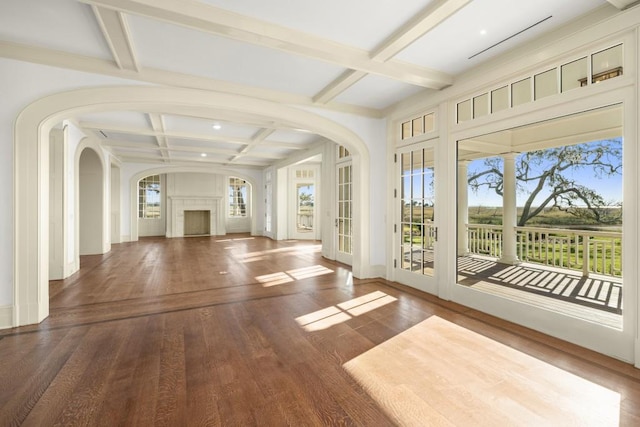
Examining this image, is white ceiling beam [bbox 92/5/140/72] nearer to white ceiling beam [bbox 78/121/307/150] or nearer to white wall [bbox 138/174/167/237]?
white ceiling beam [bbox 78/121/307/150]

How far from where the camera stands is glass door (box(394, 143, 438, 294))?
14.4ft

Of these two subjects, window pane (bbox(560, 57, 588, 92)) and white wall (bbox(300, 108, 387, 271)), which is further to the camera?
white wall (bbox(300, 108, 387, 271))

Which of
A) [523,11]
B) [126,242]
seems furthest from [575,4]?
[126,242]

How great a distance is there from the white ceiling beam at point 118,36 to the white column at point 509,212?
715 cm

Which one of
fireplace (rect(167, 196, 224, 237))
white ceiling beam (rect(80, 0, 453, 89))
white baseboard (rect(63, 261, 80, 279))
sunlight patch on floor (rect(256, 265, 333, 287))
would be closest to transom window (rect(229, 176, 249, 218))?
fireplace (rect(167, 196, 224, 237))

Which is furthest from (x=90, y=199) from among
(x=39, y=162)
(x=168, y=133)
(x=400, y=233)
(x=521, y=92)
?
(x=521, y=92)

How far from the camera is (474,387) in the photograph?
2.09 m

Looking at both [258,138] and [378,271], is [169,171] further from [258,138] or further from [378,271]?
[378,271]

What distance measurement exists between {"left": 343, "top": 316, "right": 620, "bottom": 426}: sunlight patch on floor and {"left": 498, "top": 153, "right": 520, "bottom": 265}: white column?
4.76 m

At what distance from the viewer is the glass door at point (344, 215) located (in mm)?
6543

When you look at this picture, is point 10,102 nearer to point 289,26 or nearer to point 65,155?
point 65,155

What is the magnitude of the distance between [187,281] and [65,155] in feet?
10.4

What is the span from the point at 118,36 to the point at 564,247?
7.88 meters

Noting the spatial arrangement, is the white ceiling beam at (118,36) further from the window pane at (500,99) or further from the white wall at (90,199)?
the white wall at (90,199)
